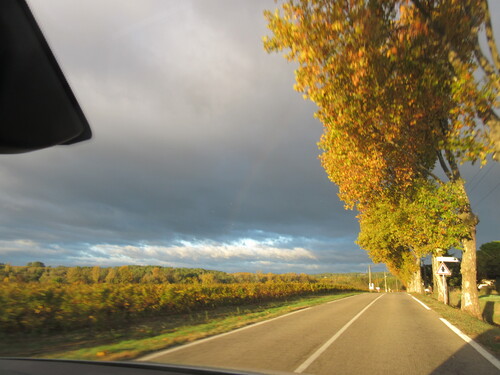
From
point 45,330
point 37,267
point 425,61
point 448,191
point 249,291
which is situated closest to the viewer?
point 425,61

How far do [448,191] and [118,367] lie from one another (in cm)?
1737

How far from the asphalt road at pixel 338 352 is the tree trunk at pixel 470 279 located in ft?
19.5

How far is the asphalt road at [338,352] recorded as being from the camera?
6.45 m

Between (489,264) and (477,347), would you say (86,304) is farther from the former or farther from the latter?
(489,264)

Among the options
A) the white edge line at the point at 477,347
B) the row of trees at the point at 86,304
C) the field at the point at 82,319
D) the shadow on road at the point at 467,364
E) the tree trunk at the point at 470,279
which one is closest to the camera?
the shadow on road at the point at 467,364

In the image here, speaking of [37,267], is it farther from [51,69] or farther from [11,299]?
[51,69]

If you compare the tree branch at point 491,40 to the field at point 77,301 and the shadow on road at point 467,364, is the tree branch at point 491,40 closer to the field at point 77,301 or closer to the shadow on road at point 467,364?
the shadow on road at point 467,364

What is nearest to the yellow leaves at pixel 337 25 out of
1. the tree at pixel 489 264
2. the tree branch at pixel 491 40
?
the tree branch at pixel 491 40

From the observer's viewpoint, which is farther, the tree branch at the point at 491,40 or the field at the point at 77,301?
the field at the point at 77,301

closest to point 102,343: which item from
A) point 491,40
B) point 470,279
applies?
A: point 491,40

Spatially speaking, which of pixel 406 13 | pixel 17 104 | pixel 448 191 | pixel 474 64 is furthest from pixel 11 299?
pixel 448 191

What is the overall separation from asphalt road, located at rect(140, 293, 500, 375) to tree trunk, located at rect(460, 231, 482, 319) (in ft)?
19.5

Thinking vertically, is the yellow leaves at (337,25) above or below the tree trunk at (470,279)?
above

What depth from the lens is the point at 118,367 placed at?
363 cm
